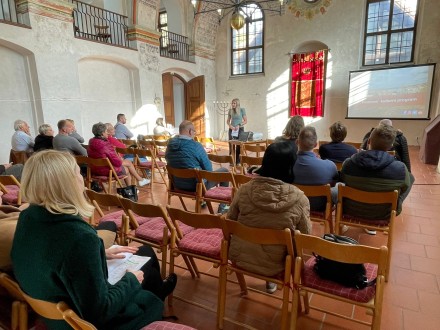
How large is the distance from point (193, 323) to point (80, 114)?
596 cm

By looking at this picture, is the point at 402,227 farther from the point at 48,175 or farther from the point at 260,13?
the point at 260,13

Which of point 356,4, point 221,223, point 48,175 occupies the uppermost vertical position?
point 356,4

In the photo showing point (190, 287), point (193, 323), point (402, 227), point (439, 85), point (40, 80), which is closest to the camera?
point (193, 323)

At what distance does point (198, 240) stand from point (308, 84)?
876 cm

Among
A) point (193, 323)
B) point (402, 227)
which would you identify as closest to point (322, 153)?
point (402, 227)

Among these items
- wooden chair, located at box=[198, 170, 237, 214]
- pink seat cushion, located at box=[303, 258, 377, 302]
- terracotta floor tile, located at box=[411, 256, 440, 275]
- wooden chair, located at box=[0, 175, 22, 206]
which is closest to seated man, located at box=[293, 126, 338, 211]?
wooden chair, located at box=[198, 170, 237, 214]

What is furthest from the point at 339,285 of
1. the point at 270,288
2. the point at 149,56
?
the point at 149,56

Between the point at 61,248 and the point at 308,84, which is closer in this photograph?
the point at 61,248

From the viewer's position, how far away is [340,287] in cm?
149

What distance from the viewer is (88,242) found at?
103 centimetres

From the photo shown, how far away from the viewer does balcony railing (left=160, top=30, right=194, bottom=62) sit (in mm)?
9492

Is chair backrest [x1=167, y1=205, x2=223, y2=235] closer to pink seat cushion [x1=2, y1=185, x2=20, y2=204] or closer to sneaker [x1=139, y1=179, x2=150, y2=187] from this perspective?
pink seat cushion [x1=2, y1=185, x2=20, y2=204]

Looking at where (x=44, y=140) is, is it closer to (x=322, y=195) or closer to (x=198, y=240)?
(x=198, y=240)

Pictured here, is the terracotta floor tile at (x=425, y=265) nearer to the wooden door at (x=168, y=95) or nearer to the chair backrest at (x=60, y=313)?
the chair backrest at (x=60, y=313)
